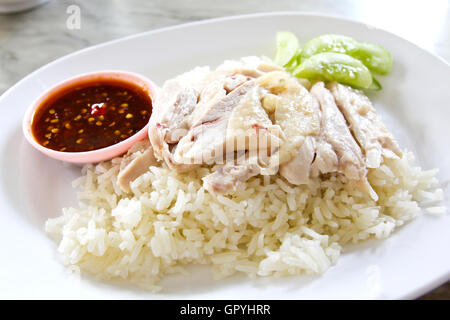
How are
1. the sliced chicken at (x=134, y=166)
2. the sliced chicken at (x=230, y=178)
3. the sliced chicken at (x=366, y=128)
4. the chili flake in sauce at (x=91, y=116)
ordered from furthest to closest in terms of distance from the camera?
the chili flake in sauce at (x=91, y=116) → the sliced chicken at (x=134, y=166) → the sliced chicken at (x=366, y=128) → the sliced chicken at (x=230, y=178)

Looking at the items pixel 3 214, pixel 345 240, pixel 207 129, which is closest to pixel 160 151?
pixel 207 129

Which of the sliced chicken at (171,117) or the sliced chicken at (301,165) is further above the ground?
the sliced chicken at (301,165)

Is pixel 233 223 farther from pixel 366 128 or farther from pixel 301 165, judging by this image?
pixel 366 128

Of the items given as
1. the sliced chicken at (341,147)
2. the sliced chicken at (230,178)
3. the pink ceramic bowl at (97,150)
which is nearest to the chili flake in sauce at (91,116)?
the pink ceramic bowl at (97,150)

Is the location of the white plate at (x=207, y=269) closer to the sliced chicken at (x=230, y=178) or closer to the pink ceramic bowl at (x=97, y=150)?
the pink ceramic bowl at (x=97, y=150)

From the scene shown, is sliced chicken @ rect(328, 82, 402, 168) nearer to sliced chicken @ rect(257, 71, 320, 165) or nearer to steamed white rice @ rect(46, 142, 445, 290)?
steamed white rice @ rect(46, 142, 445, 290)

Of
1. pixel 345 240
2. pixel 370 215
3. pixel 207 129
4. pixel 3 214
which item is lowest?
pixel 3 214

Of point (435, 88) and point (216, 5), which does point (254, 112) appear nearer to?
point (435, 88)
